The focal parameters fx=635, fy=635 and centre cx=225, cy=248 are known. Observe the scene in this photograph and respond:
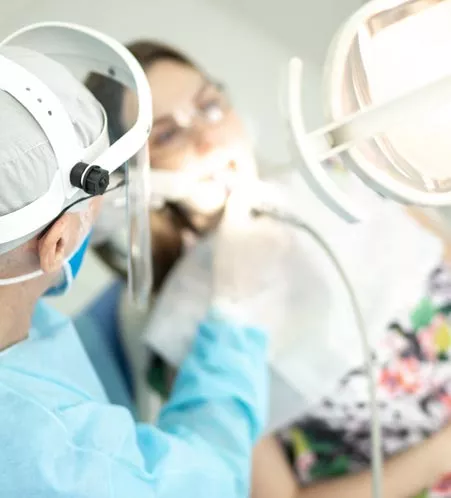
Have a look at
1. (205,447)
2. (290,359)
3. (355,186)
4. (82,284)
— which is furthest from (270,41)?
(205,447)

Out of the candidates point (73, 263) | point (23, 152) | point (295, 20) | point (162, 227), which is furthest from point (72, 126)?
point (295, 20)

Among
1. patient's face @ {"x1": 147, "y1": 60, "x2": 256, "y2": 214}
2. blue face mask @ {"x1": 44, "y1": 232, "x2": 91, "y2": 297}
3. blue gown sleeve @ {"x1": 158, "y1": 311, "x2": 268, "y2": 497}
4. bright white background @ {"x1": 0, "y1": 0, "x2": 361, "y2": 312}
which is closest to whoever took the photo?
blue face mask @ {"x1": 44, "y1": 232, "x2": 91, "y2": 297}

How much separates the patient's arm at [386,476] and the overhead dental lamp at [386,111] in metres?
0.72

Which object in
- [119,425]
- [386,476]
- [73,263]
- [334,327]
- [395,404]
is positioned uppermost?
[73,263]

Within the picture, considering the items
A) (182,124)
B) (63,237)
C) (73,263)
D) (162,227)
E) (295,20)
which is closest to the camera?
(63,237)

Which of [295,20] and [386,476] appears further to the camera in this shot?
[295,20]

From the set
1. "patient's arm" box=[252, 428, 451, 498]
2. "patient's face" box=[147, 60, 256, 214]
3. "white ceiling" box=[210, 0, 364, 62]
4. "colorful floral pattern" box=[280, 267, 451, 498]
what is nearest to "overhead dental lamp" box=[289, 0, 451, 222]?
"patient's face" box=[147, 60, 256, 214]

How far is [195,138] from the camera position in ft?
4.22

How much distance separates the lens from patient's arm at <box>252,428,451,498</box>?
4.25ft

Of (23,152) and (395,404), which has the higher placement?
(23,152)

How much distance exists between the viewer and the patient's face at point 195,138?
4.15ft

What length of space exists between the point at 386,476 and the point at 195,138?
798 millimetres

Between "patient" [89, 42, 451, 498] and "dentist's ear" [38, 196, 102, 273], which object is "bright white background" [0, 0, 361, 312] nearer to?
"patient" [89, 42, 451, 498]

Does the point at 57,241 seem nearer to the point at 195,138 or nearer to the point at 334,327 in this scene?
the point at 195,138
